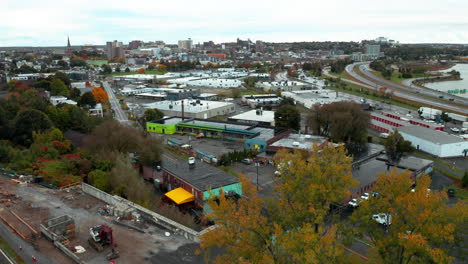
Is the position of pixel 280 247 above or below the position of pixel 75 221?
above

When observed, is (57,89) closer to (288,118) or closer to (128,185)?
(288,118)

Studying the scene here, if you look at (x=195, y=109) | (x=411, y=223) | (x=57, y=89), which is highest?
(x=57, y=89)

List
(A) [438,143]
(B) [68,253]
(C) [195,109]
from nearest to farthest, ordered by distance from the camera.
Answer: (B) [68,253], (A) [438,143], (C) [195,109]

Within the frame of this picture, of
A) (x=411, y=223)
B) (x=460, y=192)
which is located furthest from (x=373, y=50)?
(x=411, y=223)

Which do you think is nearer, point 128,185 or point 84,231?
point 84,231

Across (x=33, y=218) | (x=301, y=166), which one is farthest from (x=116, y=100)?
(x=301, y=166)

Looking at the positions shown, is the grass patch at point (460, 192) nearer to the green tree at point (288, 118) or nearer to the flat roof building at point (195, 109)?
the green tree at point (288, 118)

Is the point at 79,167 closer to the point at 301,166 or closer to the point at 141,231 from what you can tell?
the point at 141,231
